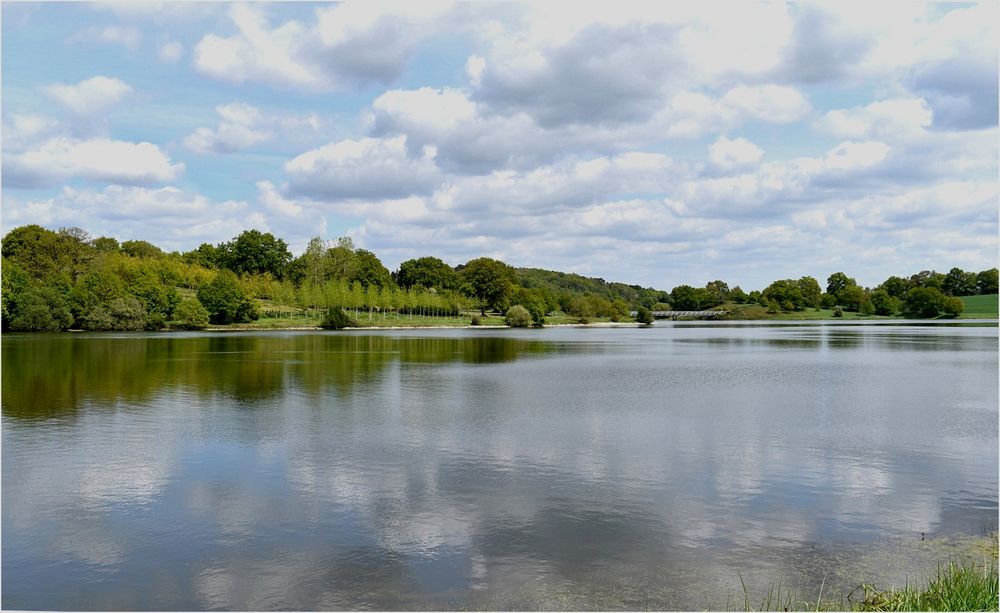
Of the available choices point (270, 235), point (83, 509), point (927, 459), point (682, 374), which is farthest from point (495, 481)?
point (270, 235)

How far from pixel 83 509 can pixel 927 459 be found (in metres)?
18.9

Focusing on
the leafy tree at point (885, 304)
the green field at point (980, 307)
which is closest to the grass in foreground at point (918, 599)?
the green field at point (980, 307)

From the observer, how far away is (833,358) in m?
52.4

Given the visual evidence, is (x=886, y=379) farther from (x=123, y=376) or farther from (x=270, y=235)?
(x=270, y=235)

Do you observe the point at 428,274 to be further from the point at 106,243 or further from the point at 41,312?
the point at 41,312

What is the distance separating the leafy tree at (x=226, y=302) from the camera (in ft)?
380

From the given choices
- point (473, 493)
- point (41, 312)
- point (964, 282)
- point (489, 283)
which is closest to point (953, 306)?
point (964, 282)

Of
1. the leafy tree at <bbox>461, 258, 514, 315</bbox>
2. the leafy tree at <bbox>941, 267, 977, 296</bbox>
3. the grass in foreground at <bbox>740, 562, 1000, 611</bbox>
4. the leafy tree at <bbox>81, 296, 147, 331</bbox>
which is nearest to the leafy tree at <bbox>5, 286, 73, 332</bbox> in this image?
the leafy tree at <bbox>81, 296, 147, 331</bbox>

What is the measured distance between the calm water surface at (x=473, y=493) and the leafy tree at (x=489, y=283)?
12723 centimetres

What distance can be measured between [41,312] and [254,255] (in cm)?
6773

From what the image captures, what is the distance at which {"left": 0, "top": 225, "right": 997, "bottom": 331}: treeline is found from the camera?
101 metres

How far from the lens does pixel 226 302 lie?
11588cm

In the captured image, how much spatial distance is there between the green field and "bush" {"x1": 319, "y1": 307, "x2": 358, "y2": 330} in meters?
144

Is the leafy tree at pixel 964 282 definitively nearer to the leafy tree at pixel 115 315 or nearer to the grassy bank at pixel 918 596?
the leafy tree at pixel 115 315
